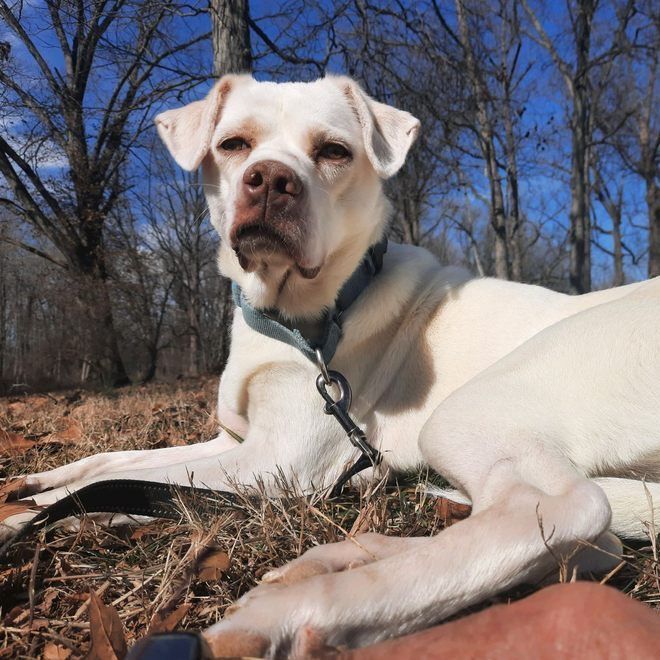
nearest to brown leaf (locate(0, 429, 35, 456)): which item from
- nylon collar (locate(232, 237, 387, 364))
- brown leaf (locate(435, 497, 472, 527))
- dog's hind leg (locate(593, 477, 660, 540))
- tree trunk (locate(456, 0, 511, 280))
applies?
nylon collar (locate(232, 237, 387, 364))

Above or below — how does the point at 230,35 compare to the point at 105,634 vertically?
above

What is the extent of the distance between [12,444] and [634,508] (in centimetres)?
300

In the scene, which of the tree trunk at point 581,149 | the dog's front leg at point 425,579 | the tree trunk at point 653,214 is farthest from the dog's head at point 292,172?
the tree trunk at point 653,214

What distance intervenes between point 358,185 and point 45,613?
6.81ft

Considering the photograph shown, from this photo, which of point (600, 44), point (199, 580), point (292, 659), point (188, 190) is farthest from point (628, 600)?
point (188, 190)

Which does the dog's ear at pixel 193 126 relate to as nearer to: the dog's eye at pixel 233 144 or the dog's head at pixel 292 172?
the dog's head at pixel 292 172

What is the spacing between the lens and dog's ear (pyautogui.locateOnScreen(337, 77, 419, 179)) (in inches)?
103

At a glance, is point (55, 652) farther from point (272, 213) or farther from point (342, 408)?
point (272, 213)

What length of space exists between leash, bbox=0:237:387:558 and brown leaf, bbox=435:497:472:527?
0.39m

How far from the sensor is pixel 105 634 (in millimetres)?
1108

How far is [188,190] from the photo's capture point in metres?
24.0

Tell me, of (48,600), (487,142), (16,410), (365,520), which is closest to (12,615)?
(48,600)

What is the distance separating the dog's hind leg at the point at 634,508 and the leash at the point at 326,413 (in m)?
0.85

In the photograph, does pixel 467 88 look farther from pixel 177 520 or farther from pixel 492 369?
pixel 177 520
